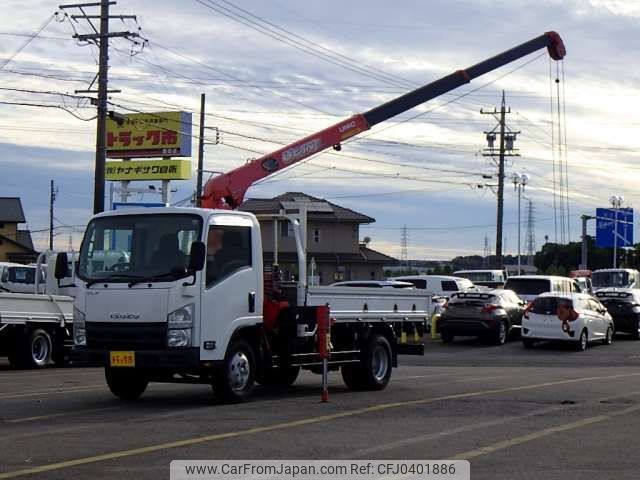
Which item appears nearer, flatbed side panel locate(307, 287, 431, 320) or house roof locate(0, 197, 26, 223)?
flatbed side panel locate(307, 287, 431, 320)

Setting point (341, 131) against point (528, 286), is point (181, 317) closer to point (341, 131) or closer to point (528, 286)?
point (341, 131)

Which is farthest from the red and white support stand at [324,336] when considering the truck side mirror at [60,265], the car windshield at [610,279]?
the car windshield at [610,279]

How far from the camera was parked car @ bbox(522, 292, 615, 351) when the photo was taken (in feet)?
99.6

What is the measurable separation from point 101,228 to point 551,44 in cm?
1453

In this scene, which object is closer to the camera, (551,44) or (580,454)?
(580,454)

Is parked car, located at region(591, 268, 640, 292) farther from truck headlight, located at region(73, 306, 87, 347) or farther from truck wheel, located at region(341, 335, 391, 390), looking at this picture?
truck headlight, located at region(73, 306, 87, 347)

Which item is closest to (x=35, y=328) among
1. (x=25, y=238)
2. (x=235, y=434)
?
(x=235, y=434)

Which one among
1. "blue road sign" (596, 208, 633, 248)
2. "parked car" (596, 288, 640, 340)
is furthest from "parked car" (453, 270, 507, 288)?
"blue road sign" (596, 208, 633, 248)

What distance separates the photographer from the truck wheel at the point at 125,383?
1535 centimetres

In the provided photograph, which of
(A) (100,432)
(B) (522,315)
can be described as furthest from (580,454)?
(B) (522,315)

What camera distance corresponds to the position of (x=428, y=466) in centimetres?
978

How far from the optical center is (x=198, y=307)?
45.9 ft

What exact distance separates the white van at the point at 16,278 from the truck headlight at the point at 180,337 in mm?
17220

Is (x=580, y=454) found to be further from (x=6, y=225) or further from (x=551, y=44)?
(x=6, y=225)
